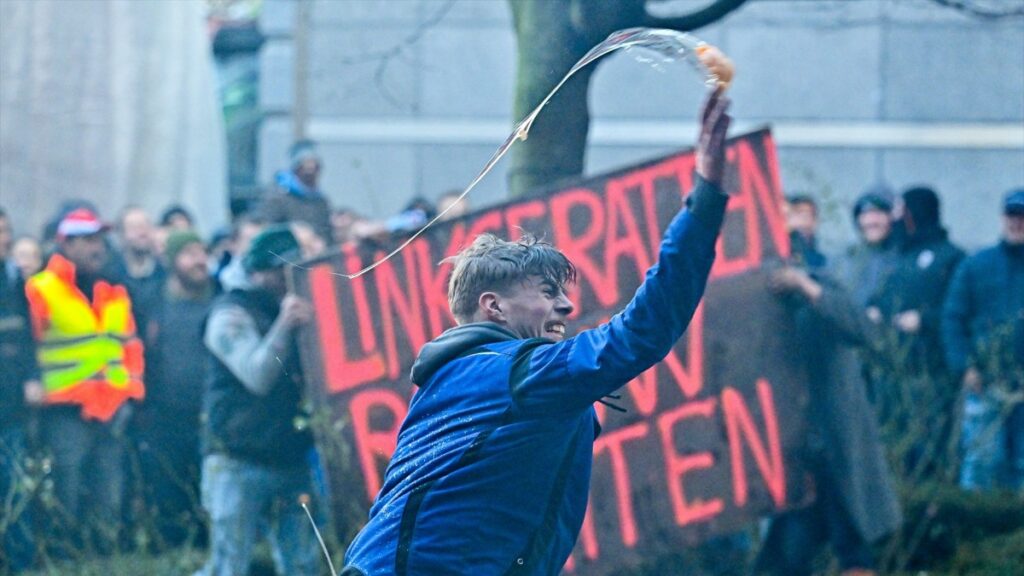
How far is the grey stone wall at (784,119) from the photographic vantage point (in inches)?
457

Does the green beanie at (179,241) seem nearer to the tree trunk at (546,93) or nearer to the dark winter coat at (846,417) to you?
the tree trunk at (546,93)

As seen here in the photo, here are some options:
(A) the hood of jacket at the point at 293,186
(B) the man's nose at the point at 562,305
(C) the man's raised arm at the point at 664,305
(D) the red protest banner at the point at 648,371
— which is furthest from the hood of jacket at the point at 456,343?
(A) the hood of jacket at the point at 293,186

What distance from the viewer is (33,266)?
9.12m

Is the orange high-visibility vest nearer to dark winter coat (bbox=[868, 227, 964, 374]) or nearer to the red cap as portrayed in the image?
the red cap

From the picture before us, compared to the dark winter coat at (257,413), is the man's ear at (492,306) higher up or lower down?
higher up

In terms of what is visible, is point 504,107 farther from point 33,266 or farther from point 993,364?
point 993,364

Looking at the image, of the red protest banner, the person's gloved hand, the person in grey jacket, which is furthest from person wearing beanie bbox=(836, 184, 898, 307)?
the person's gloved hand

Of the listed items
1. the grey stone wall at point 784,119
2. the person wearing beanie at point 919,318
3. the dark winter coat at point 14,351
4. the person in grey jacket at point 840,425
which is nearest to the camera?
the person in grey jacket at point 840,425

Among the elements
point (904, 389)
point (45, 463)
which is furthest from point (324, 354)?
point (904, 389)

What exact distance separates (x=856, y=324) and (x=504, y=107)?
5.71 m

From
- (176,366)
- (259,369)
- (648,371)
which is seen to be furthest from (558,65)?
(176,366)

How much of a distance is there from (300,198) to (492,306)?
20.6 feet

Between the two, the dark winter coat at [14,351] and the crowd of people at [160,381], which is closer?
the crowd of people at [160,381]

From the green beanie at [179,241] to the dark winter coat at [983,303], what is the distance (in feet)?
12.4
